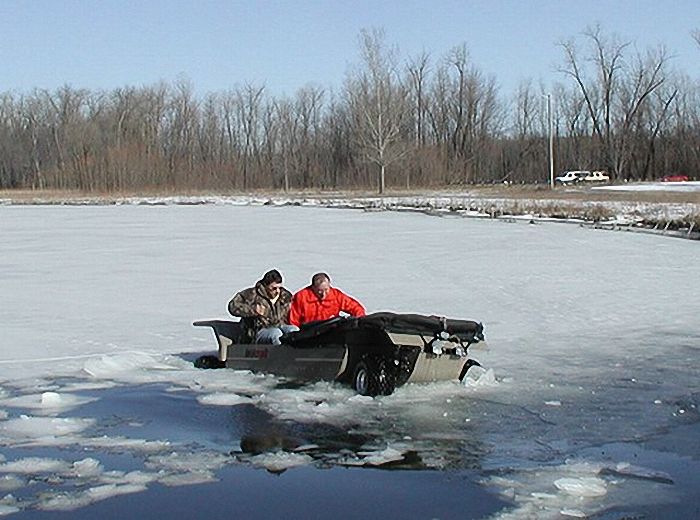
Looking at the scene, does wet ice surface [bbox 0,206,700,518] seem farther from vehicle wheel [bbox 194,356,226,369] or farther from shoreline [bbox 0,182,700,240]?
shoreline [bbox 0,182,700,240]

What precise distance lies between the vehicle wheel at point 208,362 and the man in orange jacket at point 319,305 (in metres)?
0.90

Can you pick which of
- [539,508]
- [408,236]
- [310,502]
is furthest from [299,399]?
[408,236]

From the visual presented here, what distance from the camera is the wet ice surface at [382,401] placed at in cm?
659

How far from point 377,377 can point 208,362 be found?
2511mm

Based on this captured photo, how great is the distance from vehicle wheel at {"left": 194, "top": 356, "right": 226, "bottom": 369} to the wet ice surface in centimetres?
17

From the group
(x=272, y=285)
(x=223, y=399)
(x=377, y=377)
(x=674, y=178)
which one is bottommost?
(x=223, y=399)

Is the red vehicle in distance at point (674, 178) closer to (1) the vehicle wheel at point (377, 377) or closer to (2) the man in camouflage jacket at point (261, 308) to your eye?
(2) the man in camouflage jacket at point (261, 308)

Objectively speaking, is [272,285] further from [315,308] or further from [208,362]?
[208,362]

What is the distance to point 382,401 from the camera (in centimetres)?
900

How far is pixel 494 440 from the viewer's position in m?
7.70

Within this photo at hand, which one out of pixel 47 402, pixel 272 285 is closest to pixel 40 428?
pixel 47 402

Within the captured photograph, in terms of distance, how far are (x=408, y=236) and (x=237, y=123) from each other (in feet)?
233

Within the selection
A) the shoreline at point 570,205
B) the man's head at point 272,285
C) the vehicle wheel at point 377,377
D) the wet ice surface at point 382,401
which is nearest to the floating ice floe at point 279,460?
the wet ice surface at point 382,401

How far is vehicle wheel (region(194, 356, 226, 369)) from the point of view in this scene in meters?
10.9
